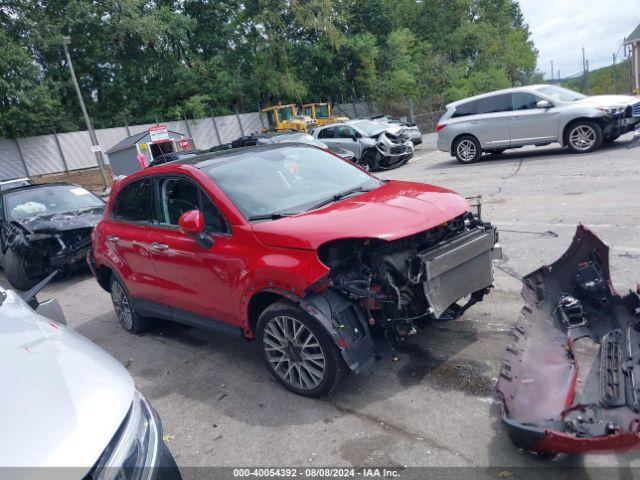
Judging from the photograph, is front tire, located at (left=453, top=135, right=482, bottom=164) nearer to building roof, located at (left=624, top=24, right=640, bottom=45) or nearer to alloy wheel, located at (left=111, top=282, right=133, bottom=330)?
alloy wheel, located at (left=111, top=282, right=133, bottom=330)

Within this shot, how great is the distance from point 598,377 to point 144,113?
122 feet

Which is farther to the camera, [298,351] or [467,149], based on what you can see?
[467,149]

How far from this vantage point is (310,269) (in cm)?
338

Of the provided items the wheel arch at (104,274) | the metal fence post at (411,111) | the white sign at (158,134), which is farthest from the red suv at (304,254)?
the metal fence post at (411,111)

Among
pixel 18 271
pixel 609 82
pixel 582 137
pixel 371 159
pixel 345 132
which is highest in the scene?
pixel 345 132

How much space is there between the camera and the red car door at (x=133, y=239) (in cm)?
483

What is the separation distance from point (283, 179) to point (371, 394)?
1.92 meters

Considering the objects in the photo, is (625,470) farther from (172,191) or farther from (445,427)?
(172,191)

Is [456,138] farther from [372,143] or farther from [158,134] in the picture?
[158,134]

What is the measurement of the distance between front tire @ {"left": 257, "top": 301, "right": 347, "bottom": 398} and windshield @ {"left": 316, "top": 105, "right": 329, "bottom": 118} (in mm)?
29921

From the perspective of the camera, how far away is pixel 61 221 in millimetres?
8391

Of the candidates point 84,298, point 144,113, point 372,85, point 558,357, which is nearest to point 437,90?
point 372,85

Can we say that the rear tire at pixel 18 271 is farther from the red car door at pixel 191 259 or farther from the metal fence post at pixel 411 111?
the metal fence post at pixel 411 111

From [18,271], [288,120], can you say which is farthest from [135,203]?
[288,120]
